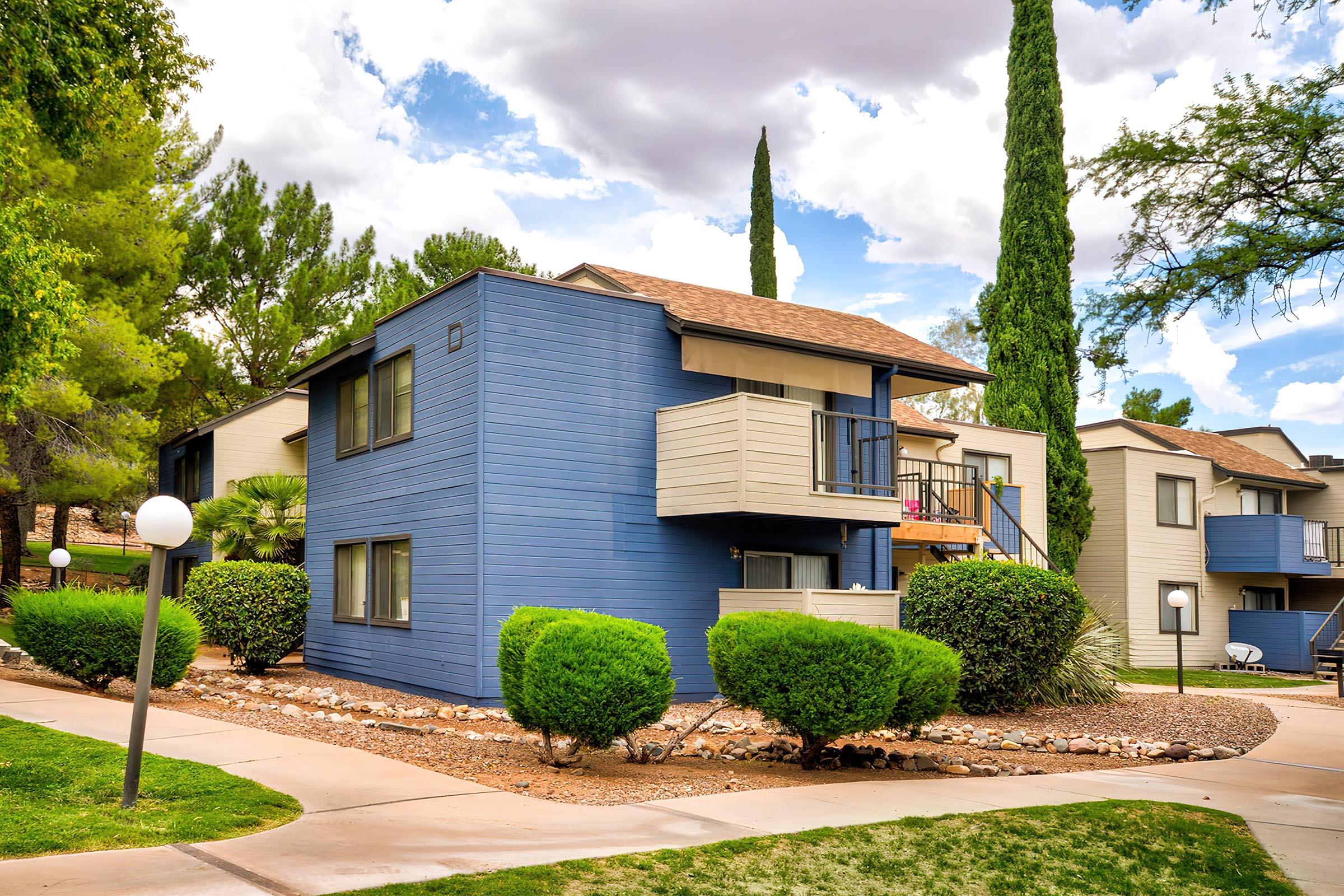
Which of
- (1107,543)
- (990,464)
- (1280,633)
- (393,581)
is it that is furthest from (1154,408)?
(393,581)

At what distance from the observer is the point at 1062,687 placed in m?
14.6

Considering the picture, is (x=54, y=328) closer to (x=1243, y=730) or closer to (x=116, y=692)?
(x=116, y=692)

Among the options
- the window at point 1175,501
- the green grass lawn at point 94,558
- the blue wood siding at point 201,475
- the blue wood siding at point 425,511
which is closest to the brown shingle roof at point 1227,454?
the window at point 1175,501

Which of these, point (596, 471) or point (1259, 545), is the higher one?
point (596, 471)

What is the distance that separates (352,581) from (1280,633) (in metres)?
24.2

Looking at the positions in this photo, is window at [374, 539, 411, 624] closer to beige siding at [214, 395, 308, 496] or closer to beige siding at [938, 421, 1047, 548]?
beige siding at [214, 395, 308, 496]

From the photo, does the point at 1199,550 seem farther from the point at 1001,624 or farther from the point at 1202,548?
the point at 1001,624

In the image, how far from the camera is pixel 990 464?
24.3 m

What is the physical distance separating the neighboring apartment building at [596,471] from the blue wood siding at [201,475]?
7745 millimetres

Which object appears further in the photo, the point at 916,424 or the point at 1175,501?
the point at 1175,501

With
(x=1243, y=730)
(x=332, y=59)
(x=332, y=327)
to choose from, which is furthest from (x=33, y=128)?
(x=332, y=327)

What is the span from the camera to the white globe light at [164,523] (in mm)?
7078

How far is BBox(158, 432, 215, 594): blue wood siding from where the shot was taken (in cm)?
2423

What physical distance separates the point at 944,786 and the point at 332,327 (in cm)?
2809
